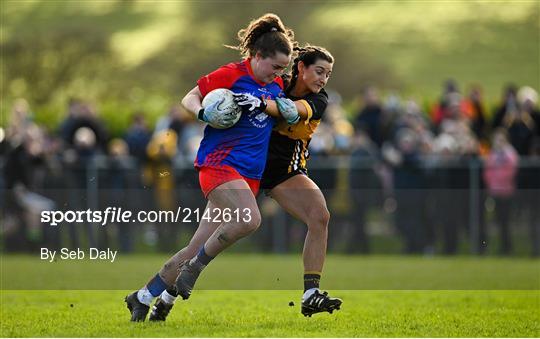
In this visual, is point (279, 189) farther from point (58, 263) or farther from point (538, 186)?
point (538, 186)

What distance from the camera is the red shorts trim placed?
31.9 feet

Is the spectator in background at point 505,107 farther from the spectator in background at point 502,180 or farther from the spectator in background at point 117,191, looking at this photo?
the spectator in background at point 117,191

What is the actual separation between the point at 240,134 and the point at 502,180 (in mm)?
10587

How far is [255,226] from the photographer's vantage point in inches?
379

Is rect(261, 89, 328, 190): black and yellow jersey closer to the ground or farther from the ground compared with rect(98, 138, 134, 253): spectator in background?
farther from the ground

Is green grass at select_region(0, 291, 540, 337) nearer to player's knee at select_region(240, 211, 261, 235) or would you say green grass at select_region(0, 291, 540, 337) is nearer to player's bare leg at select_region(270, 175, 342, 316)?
player's bare leg at select_region(270, 175, 342, 316)

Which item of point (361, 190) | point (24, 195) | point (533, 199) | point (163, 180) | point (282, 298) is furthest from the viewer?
point (361, 190)

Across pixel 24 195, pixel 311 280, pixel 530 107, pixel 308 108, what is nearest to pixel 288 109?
pixel 308 108

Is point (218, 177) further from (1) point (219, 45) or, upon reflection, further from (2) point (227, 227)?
(1) point (219, 45)

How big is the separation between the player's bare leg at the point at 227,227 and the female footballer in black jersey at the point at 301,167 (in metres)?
0.63

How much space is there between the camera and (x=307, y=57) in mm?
10234

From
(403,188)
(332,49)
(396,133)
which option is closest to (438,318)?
(403,188)

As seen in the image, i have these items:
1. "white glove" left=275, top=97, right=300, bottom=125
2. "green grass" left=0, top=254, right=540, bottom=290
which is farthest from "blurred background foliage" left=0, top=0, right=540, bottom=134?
"white glove" left=275, top=97, right=300, bottom=125

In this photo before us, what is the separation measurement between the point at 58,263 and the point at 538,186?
24.8 ft
